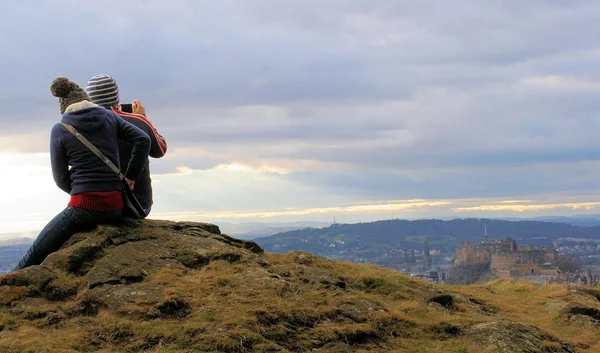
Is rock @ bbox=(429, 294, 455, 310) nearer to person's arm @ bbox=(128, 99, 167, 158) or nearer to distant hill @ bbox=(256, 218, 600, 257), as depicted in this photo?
person's arm @ bbox=(128, 99, 167, 158)

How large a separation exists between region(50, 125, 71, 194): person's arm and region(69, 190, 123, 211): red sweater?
0.24 meters

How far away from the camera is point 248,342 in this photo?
1037 centimetres

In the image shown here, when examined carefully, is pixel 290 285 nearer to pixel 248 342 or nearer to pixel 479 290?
pixel 248 342

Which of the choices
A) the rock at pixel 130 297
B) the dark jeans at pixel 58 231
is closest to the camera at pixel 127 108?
the dark jeans at pixel 58 231

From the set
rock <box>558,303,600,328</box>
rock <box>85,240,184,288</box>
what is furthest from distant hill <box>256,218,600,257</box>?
rock <box>85,240,184,288</box>

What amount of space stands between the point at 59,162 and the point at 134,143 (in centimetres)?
125

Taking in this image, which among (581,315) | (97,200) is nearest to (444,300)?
(581,315)

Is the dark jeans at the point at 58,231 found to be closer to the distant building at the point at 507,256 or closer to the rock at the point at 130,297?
the rock at the point at 130,297

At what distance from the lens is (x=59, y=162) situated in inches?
491

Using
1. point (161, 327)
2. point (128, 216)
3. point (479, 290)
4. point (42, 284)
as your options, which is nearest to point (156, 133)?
point (128, 216)

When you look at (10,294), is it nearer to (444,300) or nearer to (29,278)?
(29,278)

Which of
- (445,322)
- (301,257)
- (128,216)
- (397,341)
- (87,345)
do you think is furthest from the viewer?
(301,257)

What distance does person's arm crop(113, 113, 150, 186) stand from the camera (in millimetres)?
12961

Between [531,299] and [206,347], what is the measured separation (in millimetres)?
9789
